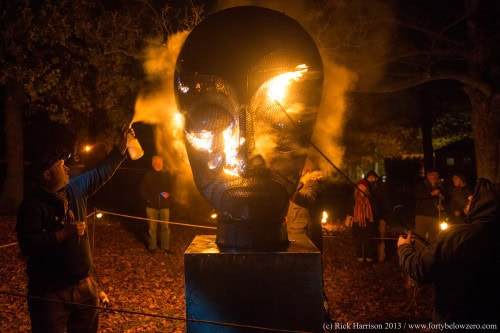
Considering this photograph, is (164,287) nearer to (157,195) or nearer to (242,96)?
(157,195)

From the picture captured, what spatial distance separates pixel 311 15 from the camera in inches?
334

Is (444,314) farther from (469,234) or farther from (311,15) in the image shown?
(311,15)

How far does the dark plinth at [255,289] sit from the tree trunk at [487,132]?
7201 mm

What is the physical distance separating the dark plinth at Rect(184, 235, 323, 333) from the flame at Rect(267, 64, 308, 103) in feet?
3.97

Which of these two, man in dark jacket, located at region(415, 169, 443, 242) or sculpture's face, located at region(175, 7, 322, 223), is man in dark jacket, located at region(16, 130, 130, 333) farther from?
man in dark jacket, located at region(415, 169, 443, 242)

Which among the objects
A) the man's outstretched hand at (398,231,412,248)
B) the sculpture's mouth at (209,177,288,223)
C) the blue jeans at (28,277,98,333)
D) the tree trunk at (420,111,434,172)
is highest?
the tree trunk at (420,111,434,172)

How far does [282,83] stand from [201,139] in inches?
29.7

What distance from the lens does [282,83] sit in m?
3.26

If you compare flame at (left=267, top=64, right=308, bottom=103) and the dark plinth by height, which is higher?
flame at (left=267, top=64, right=308, bottom=103)

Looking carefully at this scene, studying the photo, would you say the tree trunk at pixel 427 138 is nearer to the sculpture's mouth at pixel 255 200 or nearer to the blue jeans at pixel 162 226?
the blue jeans at pixel 162 226

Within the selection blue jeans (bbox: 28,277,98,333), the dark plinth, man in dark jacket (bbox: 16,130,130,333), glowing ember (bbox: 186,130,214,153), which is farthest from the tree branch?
blue jeans (bbox: 28,277,98,333)

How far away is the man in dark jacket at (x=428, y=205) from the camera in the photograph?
828cm

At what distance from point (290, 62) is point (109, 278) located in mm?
6734

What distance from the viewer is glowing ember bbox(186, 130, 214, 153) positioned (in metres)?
3.19
